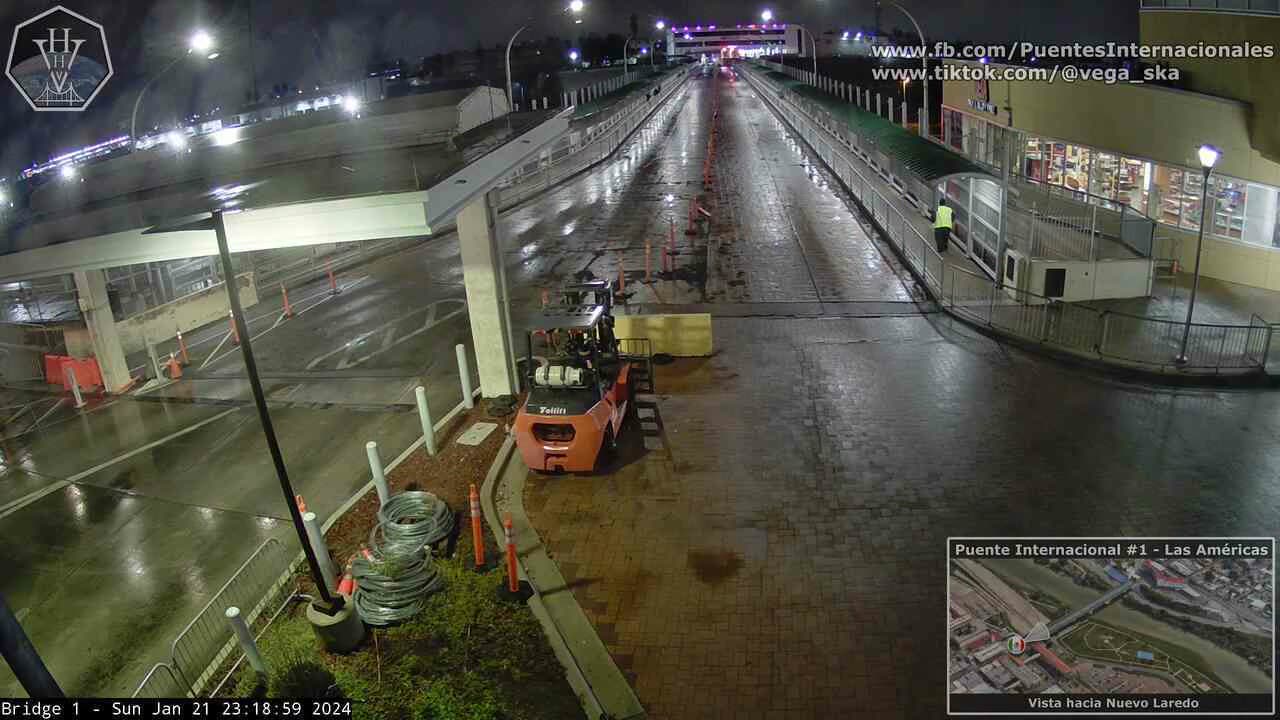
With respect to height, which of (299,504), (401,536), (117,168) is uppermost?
(117,168)

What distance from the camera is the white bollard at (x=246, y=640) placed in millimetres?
7285

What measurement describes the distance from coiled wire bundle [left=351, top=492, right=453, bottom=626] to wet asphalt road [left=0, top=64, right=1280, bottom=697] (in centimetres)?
173

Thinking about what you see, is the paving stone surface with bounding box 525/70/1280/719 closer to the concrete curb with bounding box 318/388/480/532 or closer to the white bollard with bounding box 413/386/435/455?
the white bollard with bounding box 413/386/435/455

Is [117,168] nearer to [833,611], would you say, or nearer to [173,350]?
[173,350]

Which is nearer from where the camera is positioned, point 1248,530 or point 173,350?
point 1248,530

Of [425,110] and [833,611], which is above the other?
[425,110]

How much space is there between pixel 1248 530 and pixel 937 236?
1313 centimetres

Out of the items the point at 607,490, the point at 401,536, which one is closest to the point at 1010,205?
the point at 607,490

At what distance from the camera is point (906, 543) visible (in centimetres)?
955

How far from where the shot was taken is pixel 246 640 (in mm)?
7531

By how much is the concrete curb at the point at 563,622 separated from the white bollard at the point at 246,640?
A: 8.61ft

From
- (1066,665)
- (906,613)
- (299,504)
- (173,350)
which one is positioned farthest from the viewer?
(173,350)

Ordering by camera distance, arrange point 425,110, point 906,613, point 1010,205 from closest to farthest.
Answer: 1. point 906,613
2. point 1010,205
3. point 425,110

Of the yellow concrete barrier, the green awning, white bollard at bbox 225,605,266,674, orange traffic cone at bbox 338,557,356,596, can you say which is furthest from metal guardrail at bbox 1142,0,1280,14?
white bollard at bbox 225,605,266,674
